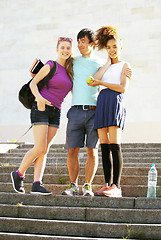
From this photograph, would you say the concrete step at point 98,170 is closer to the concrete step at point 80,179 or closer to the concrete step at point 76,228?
the concrete step at point 80,179

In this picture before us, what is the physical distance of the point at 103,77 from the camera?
A: 448 centimetres

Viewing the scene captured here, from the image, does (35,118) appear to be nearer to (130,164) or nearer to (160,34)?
(130,164)

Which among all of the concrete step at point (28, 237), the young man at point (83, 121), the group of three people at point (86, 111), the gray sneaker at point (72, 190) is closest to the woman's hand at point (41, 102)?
the group of three people at point (86, 111)

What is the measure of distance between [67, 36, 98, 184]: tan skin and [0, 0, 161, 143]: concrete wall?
5955 millimetres

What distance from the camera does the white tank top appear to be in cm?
444

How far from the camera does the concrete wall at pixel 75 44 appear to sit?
10.6m

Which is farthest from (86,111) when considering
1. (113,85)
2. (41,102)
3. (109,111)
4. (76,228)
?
(76,228)

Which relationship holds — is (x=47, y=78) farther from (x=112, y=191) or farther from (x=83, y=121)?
(x=112, y=191)

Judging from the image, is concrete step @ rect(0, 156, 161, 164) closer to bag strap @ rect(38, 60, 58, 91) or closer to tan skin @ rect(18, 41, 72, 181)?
tan skin @ rect(18, 41, 72, 181)

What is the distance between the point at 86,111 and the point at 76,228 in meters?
1.18

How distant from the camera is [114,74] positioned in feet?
14.6

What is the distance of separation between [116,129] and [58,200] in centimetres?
89

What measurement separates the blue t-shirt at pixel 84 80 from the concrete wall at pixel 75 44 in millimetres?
5925

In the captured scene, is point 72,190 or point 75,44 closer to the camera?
point 72,190
